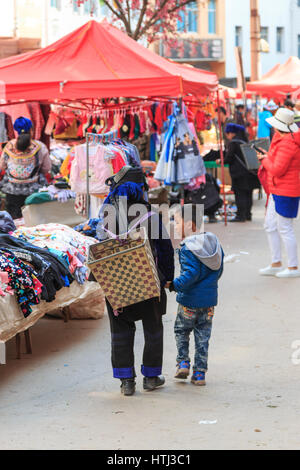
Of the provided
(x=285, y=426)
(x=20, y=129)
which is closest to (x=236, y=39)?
(x=20, y=129)

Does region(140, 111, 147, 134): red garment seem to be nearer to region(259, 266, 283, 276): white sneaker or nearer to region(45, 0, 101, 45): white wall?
region(259, 266, 283, 276): white sneaker

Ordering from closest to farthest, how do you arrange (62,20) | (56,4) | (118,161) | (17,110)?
(118,161) → (17,110) → (62,20) → (56,4)

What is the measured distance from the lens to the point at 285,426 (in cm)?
523

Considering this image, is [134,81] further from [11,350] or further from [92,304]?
[11,350]

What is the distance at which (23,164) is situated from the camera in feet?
39.0

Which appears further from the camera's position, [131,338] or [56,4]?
[56,4]

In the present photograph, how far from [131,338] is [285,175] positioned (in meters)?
4.56

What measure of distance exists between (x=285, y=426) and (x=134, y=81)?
696 centimetres

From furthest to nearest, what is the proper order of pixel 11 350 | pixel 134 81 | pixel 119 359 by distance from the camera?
1. pixel 134 81
2. pixel 11 350
3. pixel 119 359

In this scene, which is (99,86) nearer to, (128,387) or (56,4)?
(128,387)

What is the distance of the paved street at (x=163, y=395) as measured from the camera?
5.09 m

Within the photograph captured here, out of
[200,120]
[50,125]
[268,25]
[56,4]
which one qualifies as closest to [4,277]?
[50,125]

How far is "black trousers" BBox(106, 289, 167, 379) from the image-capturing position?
599 centimetres

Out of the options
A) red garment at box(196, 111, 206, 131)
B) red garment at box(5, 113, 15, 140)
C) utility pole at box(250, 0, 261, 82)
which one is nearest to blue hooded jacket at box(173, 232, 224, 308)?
red garment at box(5, 113, 15, 140)
